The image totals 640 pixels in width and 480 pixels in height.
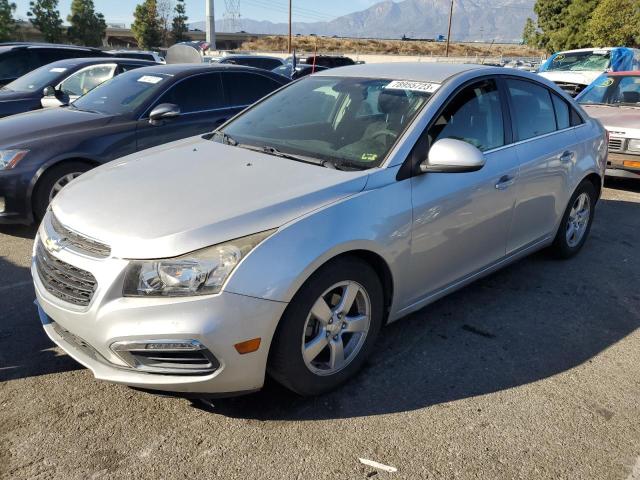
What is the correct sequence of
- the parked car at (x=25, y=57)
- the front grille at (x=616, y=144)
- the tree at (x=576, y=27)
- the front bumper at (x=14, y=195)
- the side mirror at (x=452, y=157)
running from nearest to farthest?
the side mirror at (x=452, y=157) < the front bumper at (x=14, y=195) < the front grille at (x=616, y=144) < the parked car at (x=25, y=57) < the tree at (x=576, y=27)

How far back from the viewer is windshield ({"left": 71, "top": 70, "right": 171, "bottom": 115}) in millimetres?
5935

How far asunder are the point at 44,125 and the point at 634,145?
7.02 metres

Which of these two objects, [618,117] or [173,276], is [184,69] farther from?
[618,117]

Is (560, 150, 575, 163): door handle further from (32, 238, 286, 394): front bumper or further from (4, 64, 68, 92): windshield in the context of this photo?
(4, 64, 68, 92): windshield

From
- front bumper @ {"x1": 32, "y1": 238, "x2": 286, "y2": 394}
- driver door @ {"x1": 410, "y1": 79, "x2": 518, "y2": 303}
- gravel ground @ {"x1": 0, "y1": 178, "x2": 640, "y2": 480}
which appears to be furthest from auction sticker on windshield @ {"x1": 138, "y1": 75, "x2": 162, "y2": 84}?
front bumper @ {"x1": 32, "y1": 238, "x2": 286, "y2": 394}

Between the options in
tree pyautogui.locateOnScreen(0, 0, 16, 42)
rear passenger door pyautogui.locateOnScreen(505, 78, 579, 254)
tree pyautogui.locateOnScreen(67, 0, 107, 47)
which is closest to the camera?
rear passenger door pyautogui.locateOnScreen(505, 78, 579, 254)

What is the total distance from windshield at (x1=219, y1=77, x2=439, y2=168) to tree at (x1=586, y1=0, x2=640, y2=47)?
86.4 ft

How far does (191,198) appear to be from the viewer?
2770mm

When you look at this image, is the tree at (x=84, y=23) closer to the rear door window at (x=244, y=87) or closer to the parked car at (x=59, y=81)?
the parked car at (x=59, y=81)

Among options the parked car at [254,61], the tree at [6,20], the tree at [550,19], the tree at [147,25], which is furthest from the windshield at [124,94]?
the tree at [147,25]

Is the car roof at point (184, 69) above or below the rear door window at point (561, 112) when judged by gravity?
above

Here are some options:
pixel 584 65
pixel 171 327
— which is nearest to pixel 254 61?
pixel 584 65

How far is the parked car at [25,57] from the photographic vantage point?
10327mm

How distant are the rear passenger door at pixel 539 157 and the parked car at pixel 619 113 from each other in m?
3.21
